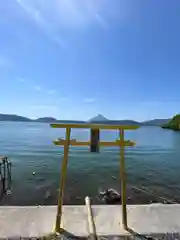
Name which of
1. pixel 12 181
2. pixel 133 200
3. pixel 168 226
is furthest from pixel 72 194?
pixel 168 226

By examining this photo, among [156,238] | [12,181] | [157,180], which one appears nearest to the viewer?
[156,238]

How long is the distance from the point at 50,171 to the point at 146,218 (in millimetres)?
14052

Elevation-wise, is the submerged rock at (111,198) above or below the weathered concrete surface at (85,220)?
below

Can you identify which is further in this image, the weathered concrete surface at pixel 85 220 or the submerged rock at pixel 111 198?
the submerged rock at pixel 111 198

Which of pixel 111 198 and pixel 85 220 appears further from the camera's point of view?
pixel 111 198

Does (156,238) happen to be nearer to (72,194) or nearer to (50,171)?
(72,194)

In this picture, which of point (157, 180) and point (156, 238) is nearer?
point (156, 238)

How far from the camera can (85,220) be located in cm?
507

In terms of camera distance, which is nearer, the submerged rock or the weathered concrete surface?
the weathered concrete surface

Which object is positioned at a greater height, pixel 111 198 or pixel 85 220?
pixel 85 220

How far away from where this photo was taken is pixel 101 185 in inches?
561

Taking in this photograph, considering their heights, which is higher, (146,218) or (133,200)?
(146,218)

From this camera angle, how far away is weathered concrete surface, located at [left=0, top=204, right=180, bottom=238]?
4605 millimetres

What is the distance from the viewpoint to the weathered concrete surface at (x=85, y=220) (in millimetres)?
4605
